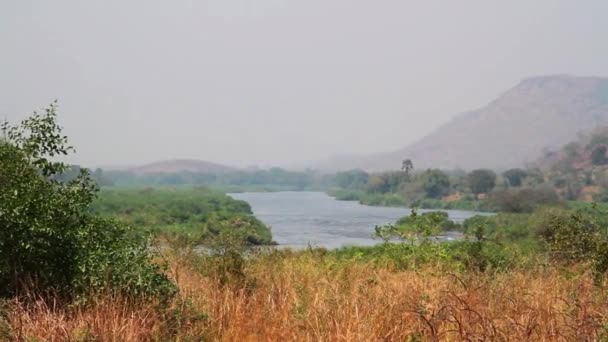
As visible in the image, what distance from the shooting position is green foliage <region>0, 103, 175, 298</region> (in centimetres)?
593

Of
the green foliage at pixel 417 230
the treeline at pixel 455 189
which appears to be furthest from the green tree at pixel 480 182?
the green foliage at pixel 417 230

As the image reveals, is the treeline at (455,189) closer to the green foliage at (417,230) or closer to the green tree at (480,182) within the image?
the green tree at (480,182)

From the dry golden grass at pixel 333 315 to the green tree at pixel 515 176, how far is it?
7886cm

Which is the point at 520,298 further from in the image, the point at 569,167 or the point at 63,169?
the point at 569,167

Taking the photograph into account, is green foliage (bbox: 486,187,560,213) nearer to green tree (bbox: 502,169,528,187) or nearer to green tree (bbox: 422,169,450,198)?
green tree (bbox: 422,169,450,198)

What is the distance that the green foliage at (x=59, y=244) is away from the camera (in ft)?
19.5

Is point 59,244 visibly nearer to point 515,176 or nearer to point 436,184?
point 436,184

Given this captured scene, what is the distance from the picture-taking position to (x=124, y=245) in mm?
6492

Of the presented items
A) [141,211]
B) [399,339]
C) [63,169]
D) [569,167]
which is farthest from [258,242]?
[569,167]

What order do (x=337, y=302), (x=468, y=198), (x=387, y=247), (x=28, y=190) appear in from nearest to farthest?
(x=337, y=302) < (x=28, y=190) < (x=387, y=247) < (x=468, y=198)

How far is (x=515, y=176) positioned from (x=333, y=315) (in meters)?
83.1

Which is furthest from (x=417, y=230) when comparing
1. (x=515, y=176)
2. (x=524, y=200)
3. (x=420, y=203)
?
(x=515, y=176)

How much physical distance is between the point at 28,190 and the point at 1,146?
0.88 meters

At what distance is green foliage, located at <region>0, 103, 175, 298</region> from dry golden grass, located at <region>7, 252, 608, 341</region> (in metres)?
0.29
